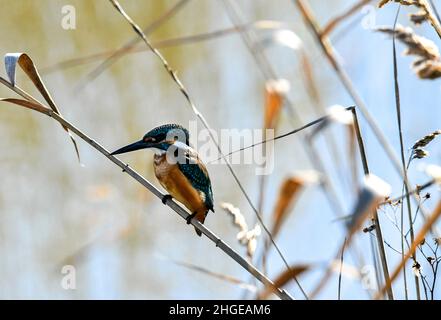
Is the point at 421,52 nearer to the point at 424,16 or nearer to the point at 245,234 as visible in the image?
the point at 424,16

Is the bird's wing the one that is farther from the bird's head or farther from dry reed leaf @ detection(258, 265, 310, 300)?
dry reed leaf @ detection(258, 265, 310, 300)

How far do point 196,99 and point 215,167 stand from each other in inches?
12.4

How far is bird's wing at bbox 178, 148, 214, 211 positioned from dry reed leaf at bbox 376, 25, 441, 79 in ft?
3.69

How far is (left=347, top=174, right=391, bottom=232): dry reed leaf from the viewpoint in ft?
3.25

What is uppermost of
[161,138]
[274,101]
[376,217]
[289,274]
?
[161,138]

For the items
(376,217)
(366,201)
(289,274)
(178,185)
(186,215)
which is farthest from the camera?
(178,185)

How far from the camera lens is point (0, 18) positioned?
388 centimetres

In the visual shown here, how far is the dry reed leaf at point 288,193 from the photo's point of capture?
1047 mm

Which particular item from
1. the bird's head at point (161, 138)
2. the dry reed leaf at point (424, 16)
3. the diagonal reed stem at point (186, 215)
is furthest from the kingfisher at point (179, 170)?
the dry reed leaf at point (424, 16)

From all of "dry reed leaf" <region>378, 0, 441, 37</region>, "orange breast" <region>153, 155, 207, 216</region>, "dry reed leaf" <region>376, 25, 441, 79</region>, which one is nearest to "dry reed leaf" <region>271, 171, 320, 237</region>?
"dry reed leaf" <region>376, 25, 441, 79</region>

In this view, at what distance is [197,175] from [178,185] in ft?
0.24

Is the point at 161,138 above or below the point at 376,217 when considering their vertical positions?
above

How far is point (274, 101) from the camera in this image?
4.07 feet

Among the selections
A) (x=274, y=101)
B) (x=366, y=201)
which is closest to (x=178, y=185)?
(x=274, y=101)
